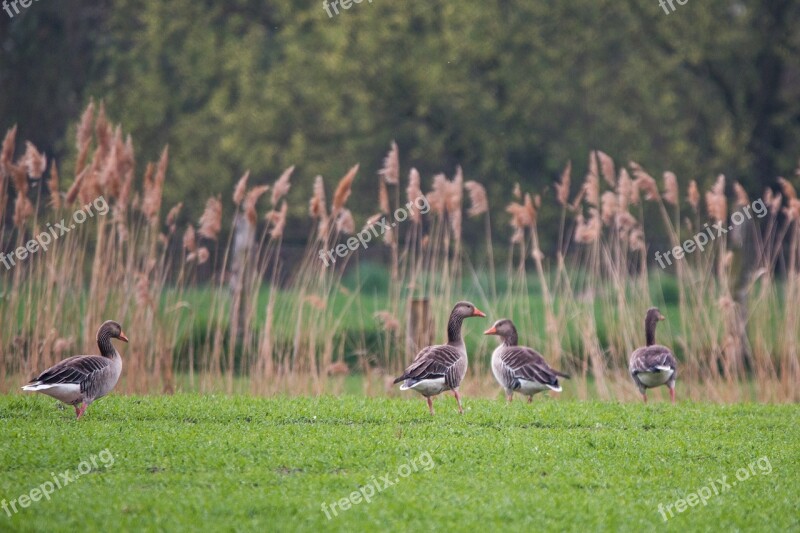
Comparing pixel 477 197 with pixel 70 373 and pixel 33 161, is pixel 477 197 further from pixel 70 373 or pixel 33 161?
pixel 70 373

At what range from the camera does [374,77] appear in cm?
2733

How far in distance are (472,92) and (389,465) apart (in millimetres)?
18954

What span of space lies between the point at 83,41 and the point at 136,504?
28.6 meters

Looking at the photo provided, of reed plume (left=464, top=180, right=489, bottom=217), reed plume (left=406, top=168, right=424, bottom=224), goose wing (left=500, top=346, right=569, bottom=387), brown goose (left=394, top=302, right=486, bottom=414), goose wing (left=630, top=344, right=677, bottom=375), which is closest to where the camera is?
brown goose (left=394, top=302, right=486, bottom=414)

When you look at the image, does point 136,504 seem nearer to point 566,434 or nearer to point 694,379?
point 566,434

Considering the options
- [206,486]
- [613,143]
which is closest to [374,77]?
[613,143]

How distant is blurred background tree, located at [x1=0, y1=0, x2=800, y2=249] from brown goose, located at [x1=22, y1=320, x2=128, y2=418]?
15.7 metres

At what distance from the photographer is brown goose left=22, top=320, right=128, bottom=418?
11.2 meters

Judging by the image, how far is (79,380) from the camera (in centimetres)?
1127

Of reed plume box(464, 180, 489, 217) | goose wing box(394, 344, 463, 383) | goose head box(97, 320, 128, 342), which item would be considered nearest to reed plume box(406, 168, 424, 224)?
reed plume box(464, 180, 489, 217)

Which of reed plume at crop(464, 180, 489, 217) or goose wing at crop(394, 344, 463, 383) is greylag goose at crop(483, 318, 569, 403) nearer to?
goose wing at crop(394, 344, 463, 383)

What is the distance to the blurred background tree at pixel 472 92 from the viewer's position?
27109mm

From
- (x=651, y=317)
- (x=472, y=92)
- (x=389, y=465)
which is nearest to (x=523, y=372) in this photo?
(x=651, y=317)

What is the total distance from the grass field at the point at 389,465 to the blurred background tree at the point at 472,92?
50.4ft
